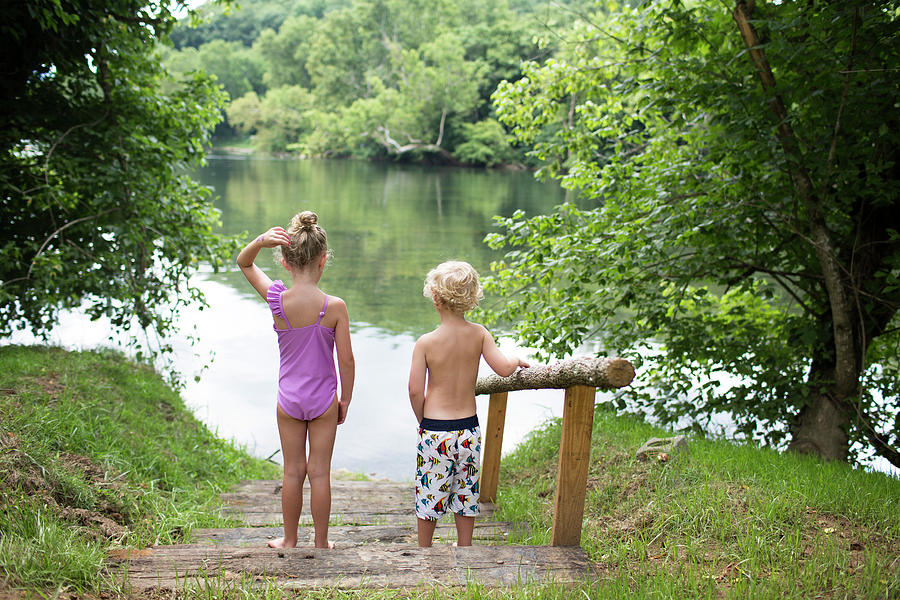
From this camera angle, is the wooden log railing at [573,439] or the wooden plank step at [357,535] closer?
the wooden log railing at [573,439]

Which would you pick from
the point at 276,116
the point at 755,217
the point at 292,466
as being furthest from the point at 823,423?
the point at 276,116

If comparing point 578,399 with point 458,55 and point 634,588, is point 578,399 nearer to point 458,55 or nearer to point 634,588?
point 634,588

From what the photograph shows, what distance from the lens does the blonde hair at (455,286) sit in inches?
118

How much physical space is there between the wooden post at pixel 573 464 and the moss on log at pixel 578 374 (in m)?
0.07

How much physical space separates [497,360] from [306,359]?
84 cm

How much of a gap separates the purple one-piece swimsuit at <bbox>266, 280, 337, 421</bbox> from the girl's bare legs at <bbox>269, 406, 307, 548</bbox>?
0.07 meters

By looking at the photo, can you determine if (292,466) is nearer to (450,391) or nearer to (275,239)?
(450,391)

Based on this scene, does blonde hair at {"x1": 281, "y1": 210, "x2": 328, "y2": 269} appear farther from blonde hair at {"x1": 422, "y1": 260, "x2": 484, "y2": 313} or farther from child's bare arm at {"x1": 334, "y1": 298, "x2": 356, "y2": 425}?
blonde hair at {"x1": 422, "y1": 260, "x2": 484, "y2": 313}

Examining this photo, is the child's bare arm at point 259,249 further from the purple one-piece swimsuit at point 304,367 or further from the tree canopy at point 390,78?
the tree canopy at point 390,78

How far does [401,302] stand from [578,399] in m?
11.1

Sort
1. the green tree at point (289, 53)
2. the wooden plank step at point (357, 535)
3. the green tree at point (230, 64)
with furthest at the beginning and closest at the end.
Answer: the green tree at point (230, 64) → the green tree at point (289, 53) → the wooden plank step at point (357, 535)

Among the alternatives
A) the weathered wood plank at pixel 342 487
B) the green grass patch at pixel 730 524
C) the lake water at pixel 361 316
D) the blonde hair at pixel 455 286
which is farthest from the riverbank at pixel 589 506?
the lake water at pixel 361 316

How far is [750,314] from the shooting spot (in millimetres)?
6609

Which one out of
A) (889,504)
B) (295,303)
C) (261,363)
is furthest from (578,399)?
(261,363)
